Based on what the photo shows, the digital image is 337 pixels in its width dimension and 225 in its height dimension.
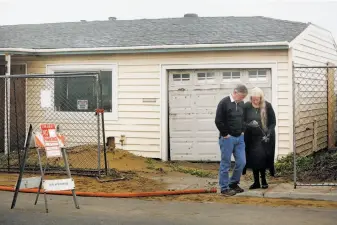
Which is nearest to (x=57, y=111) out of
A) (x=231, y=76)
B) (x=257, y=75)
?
(x=231, y=76)

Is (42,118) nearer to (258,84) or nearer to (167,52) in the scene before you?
(167,52)

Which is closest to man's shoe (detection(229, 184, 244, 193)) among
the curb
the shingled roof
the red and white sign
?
the curb

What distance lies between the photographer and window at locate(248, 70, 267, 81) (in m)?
13.4

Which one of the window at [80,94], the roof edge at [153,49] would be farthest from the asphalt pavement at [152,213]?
the window at [80,94]

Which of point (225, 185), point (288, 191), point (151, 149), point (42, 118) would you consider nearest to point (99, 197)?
point (225, 185)

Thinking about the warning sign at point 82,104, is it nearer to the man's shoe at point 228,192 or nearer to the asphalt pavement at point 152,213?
the asphalt pavement at point 152,213

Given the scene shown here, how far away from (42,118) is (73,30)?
3.90 meters

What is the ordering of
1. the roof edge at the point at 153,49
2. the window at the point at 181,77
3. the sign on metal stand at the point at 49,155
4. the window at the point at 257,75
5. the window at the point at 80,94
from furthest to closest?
the window at the point at 80,94
the window at the point at 181,77
the window at the point at 257,75
the roof edge at the point at 153,49
the sign on metal stand at the point at 49,155

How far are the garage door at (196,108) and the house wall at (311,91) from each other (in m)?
1.72

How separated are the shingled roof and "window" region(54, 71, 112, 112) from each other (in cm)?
98

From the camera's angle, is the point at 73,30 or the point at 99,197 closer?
the point at 99,197

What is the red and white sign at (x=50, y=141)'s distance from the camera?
26.0 feet

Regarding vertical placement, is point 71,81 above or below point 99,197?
above

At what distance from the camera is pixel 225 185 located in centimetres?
898
